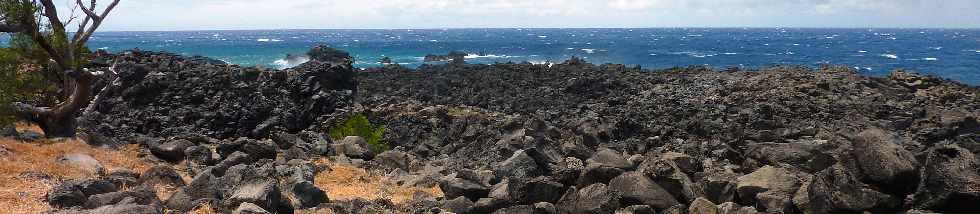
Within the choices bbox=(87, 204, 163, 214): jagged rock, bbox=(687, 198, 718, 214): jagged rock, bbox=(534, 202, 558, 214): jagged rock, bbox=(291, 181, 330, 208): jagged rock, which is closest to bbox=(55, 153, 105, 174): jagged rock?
bbox=(291, 181, 330, 208): jagged rock

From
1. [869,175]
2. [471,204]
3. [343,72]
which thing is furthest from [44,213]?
[343,72]

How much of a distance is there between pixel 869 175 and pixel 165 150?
17847 millimetres

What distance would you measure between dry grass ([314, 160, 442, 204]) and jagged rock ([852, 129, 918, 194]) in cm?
894

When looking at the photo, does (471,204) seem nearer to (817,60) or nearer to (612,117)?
(612,117)

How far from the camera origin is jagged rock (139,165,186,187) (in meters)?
13.8

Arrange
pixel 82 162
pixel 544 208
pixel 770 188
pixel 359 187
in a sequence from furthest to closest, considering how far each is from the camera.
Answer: pixel 359 187, pixel 82 162, pixel 544 208, pixel 770 188

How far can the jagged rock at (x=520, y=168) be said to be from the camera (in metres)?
15.3

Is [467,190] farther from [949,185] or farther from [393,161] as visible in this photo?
[949,185]

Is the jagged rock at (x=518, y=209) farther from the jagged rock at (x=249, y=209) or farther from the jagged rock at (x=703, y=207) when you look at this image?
the jagged rock at (x=249, y=209)

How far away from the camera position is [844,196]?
32.2ft

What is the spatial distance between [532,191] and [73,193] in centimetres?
771

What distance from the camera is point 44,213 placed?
33.2ft

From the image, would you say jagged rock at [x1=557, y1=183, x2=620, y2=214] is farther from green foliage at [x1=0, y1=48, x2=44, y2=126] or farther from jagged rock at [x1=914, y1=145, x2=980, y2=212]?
green foliage at [x1=0, y1=48, x2=44, y2=126]

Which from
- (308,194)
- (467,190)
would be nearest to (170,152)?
(308,194)
